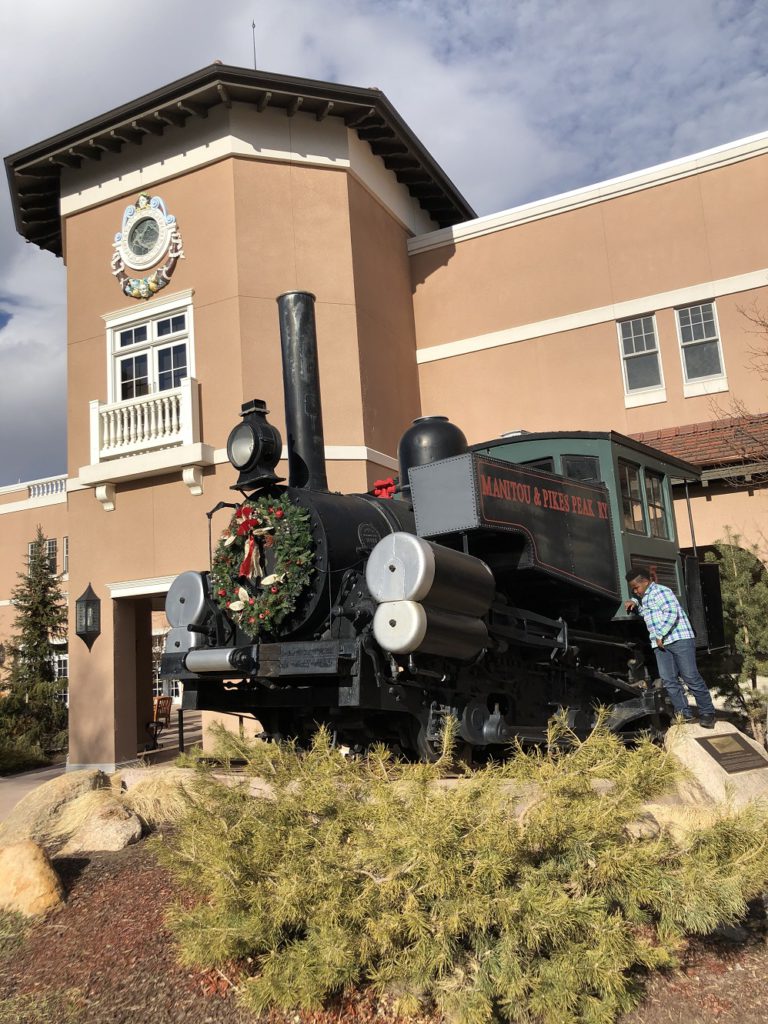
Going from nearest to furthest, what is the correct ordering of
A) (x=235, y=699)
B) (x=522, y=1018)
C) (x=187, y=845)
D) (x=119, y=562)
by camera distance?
(x=522, y=1018)
(x=187, y=845)
(x=235, y=699)
(x=119, y=562)

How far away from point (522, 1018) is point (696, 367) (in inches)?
495

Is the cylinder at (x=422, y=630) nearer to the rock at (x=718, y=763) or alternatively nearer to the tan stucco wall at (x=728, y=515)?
the rock at (x=718, y=763)

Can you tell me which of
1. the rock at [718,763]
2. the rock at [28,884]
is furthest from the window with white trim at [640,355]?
the rock at [28,884]

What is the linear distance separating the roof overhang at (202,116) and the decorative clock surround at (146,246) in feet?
3.84

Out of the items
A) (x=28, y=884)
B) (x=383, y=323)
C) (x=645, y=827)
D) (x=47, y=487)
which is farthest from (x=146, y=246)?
(x=47, y=487)

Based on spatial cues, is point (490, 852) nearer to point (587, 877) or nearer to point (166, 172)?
point (587, 877)

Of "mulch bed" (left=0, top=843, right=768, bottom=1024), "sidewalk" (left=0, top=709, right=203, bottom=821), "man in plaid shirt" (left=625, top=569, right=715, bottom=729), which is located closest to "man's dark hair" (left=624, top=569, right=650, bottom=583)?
"man in plaid shirt" (left=625, top=569, right=715, bottom=729)

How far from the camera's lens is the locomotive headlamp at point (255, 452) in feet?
23.8

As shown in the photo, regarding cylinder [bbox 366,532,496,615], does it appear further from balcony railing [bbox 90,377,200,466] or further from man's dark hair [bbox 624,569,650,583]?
balcony railing [bbox 90,377,200,466]

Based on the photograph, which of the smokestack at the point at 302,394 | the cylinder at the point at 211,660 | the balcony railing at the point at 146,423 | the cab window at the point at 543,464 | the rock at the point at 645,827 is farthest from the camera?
the balcony railing at the point at 146,423

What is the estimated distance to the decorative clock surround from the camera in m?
13.8

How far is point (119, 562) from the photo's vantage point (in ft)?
43.9

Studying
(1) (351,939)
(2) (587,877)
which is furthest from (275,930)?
(2) (587,877)

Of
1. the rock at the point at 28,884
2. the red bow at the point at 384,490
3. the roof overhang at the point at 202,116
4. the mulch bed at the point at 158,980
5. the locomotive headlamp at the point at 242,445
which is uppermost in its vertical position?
the roof overhang at the point at 202,116
